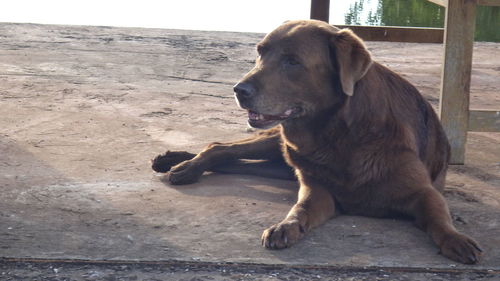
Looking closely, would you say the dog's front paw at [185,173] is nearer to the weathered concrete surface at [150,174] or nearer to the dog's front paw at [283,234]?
the weathered concrete surface at [150,174]

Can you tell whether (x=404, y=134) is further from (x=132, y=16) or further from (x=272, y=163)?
(x=132, y=16)

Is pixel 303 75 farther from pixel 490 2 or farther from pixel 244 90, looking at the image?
pixel 490 2

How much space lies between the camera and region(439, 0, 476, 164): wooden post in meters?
5.51

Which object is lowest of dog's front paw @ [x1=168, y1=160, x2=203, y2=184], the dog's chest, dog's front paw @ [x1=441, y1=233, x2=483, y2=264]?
dog's front paw @ [x1=441, y1=233, x2=483, y2=264]

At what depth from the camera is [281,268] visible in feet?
12.5

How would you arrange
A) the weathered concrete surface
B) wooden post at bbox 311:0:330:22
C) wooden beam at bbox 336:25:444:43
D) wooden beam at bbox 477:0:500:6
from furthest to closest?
wooden beam at bbox 336:25:444:43, wooden post at bbox 311:0:330:22, wooden beam at bbox 477:0:500:6, the weathered concrete surface

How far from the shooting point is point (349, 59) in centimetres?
440

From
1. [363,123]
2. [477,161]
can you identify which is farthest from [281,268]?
[477,161]

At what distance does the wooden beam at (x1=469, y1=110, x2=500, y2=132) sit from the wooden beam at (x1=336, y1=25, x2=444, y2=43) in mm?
1612

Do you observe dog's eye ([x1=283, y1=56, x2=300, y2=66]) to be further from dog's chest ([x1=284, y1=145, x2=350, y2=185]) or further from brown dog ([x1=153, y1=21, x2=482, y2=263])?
dog's chest ([x1=284, y1=145, x2=350, y2=185])

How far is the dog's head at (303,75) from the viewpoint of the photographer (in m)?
4.39

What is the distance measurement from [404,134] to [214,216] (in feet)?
3.15

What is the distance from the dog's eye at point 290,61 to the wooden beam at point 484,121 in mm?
1620

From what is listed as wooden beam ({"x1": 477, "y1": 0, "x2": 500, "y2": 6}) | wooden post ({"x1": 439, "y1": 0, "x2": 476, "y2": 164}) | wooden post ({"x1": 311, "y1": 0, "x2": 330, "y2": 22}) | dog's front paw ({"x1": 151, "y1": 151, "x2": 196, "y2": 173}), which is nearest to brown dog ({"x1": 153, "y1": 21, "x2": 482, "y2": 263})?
dog's front paw ({"x1": 151, "y1": 151, "x2": 196, "y2": 173})
